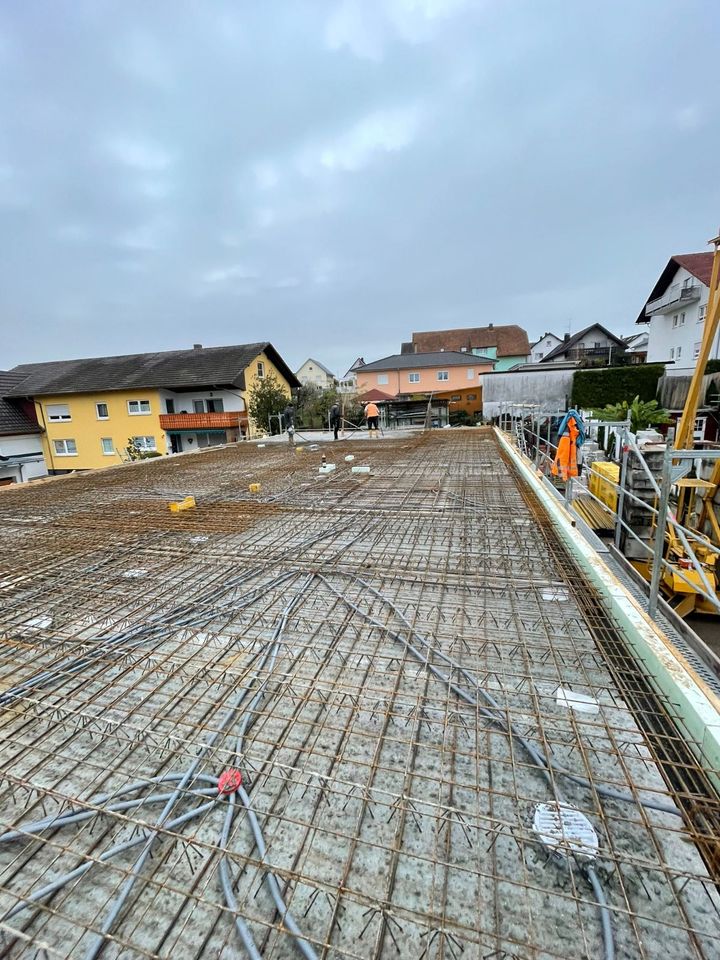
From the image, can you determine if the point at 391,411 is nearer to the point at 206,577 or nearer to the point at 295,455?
the point at 295,455

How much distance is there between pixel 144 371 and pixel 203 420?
4399 mm

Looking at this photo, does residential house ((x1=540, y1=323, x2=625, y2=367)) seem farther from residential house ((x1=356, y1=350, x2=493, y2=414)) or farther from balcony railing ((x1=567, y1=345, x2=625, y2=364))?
residential house ((x1=356, y1=350, x2=493, y2=414))

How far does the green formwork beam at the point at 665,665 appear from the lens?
51.3 inches

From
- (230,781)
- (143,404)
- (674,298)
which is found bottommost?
(230,781)

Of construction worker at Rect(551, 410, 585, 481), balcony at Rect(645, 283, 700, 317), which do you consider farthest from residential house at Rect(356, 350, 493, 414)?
construction worker at Rect(551, 410, 585, 481)

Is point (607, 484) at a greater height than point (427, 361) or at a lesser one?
lesser

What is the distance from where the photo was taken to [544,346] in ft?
140

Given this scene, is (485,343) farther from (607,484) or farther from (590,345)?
(607,484)

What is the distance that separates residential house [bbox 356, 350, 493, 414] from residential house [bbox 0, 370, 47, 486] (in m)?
18.8

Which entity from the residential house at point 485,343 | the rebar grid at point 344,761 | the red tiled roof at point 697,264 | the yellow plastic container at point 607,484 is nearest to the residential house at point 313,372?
the residential house at point 485,343

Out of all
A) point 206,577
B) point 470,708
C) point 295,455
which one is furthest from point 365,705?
point 295,455

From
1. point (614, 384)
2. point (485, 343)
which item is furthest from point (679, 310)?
→ point (485, 343)

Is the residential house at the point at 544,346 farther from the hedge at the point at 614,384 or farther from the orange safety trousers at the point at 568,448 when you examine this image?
the orange safety trousers at the point at 568,448

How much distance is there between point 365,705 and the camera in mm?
1600
